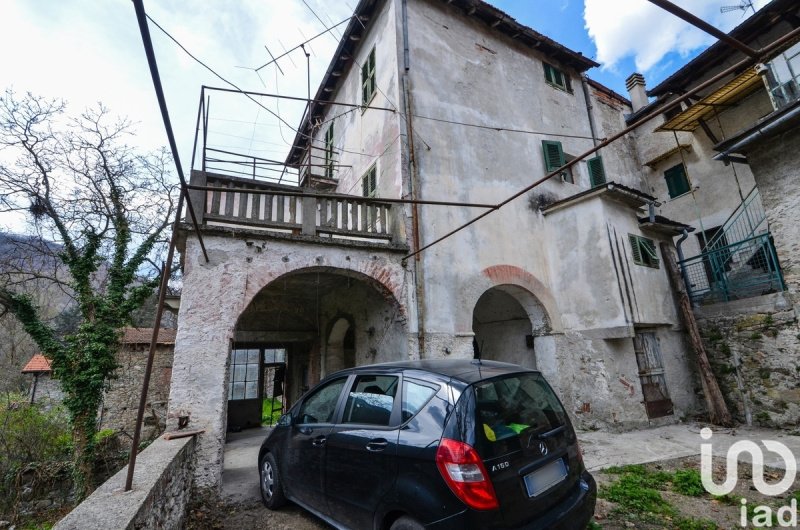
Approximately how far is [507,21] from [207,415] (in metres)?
12.4

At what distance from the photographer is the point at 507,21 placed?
10859 millimetres

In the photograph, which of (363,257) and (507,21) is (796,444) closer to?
(363,257)

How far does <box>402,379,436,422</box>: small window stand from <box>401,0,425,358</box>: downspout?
419cm

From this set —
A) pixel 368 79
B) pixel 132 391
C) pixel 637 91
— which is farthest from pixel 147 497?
pixel 637 91

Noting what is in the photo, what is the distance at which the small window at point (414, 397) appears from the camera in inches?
114

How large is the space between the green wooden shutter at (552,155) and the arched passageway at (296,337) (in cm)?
643

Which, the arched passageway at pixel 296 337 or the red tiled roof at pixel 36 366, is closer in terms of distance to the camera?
the arched passageway at pixel 296 337

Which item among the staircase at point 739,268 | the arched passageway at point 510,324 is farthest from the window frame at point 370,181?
the staircase at point 739,268

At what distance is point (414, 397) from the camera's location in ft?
9.80

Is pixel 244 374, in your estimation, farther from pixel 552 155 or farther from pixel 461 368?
pixel 552 155

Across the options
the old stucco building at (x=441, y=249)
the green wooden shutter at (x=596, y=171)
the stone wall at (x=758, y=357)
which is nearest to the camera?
the old stucco building at (x=441, y=249)

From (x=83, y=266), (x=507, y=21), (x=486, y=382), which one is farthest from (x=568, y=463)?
(x=83, y=266)

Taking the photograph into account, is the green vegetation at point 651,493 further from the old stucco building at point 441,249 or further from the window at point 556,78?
the window at point 556,78

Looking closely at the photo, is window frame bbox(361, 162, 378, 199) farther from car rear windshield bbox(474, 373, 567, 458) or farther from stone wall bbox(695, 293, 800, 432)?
stone wall bbox(695, 293, 800, 432)
